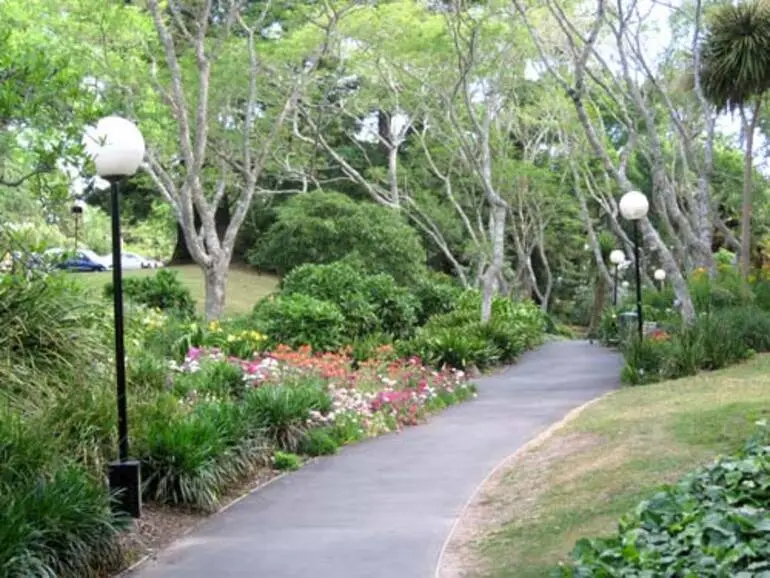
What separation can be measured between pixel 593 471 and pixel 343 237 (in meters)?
15.0

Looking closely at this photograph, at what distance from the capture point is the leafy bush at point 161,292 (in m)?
22.0

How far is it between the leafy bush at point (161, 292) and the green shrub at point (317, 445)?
12.1 meters

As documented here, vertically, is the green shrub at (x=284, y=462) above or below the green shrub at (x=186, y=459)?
below

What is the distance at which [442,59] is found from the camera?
868 inches

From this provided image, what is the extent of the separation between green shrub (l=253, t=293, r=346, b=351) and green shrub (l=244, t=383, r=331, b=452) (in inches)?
213

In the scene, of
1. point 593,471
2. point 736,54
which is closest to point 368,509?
point 593,471

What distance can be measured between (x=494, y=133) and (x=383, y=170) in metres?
4.39

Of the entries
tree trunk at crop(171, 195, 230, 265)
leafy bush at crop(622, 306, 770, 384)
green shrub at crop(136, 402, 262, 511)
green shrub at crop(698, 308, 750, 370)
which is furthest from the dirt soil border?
tree trunk at crop(171, 195, 230, 265)

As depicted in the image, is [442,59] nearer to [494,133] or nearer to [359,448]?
[494,133]

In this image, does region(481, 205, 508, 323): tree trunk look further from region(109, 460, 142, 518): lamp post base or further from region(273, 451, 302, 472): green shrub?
region(109, 460, 142, 518): lamp post base

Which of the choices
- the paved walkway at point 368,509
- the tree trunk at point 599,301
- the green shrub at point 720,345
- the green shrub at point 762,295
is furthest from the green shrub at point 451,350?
the tree trunk at point 599,301

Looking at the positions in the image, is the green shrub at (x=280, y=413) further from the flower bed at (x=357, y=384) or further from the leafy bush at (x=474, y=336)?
the leafy bush at (x=474, y=336)

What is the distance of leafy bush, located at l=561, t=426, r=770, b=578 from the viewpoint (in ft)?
14.0

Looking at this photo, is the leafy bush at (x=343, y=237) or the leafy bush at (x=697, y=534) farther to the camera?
the leafy bush at (x=343, y=237)
